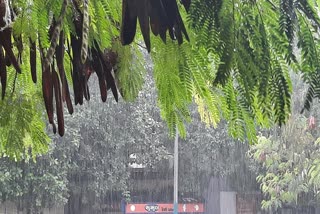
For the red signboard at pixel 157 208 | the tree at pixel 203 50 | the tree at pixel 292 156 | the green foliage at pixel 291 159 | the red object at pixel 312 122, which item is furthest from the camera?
the red signboard at pixel 157 208

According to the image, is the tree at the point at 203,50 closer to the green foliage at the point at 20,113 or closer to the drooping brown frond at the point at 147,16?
the drooping brown frond at the point at 147,16

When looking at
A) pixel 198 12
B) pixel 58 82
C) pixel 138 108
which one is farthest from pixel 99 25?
pixel 138 108

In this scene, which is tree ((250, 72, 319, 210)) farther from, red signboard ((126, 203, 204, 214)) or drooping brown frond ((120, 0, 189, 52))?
drooping brown frond ((120, 0, 189, 52))

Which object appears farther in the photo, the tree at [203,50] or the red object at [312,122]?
the red object at [312,122]

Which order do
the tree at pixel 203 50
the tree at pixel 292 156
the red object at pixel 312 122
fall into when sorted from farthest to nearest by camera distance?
the tree at pixel 292 156 < the red object at pixel 312 122 < the tree at pixel 203 50

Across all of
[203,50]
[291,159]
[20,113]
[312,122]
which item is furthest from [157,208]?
[203,50]

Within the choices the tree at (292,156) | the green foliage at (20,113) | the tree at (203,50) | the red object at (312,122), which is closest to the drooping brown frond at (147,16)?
the tree at (203,50)

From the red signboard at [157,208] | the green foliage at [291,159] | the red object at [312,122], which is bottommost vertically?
the red signboard at [157,208]

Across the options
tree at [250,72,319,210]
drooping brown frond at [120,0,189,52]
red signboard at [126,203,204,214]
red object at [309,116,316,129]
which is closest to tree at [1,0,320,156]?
drooping brown frond at [120,0,189,52]

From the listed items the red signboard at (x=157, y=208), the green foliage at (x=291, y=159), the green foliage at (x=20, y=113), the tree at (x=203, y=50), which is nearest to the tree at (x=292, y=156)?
the green foliage at (x=291, y=159)

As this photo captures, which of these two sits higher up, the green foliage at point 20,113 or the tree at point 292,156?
the tree at point 292,156

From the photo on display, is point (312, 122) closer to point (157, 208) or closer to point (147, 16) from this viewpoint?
point (157, 208)

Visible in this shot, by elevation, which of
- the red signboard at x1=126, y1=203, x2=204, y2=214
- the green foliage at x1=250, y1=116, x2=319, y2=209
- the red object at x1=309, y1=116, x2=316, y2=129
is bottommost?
the red signboard at x1=126, y1=203, x2=204, y2=214

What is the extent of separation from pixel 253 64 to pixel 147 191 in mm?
17016
